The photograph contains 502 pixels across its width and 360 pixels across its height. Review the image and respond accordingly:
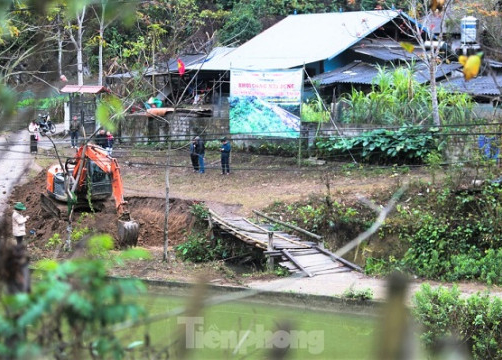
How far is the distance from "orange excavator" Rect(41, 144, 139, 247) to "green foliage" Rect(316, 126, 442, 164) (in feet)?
25.5

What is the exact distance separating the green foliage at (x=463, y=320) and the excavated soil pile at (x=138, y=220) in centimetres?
1050

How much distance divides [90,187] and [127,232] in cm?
259

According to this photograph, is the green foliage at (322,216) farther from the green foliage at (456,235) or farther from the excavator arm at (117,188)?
the excavator arm at (117,188)

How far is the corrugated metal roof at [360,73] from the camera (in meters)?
29.4

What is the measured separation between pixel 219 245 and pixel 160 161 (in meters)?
8.66

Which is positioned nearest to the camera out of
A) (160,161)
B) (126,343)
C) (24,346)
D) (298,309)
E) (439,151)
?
(24,346)

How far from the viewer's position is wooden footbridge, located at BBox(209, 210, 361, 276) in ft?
61.7

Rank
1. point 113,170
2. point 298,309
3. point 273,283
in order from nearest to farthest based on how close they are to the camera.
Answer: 1. point 298,309
2. point 273,283
3. point 113,170

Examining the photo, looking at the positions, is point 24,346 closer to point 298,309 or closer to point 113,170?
point 298,309

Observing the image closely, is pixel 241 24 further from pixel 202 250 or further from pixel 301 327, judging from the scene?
pixel 301 327

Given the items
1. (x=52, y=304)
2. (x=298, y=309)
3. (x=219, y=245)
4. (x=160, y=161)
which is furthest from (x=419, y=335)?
(x=160, y=161)

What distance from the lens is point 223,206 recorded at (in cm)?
2375

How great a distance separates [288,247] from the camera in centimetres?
1966

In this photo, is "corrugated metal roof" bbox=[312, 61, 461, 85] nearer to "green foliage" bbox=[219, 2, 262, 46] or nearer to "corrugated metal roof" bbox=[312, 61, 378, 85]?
"corrugated metal roof" bbox=[312, 61, 378, 85]
